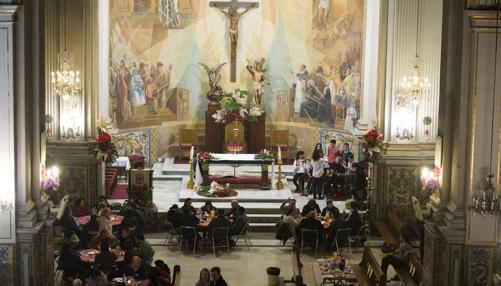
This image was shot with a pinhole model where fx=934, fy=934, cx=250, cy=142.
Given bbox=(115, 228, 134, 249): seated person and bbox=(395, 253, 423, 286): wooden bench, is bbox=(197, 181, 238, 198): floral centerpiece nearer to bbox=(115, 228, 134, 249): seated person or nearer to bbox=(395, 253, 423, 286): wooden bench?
bbox=(115, 228, 134, 249): seated person

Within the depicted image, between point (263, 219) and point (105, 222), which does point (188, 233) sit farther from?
point (263, 219)

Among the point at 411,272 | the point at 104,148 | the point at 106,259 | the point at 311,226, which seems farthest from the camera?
the point at 104,148

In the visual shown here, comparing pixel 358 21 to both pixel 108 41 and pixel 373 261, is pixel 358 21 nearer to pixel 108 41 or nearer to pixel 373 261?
pixel 108 41

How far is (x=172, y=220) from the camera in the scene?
66.9 ft

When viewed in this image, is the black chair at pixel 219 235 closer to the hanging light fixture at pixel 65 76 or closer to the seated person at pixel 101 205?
the seated person at pixel 101 205

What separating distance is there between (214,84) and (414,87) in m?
9.67

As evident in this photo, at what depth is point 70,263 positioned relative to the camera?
16625 mm

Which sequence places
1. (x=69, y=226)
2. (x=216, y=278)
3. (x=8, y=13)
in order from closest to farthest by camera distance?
(x=8, y=13), (x=216, y=278), (x=69, y=226)

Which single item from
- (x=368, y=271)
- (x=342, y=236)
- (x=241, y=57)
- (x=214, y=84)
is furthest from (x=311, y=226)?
(x=241, y=57)

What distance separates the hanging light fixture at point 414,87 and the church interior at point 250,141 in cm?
4

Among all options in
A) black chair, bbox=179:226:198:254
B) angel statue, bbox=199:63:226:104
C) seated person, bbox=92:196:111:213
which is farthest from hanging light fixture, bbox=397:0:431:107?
angel statue, bbox=199:63:226:104

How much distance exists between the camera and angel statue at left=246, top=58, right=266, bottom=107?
28938 millimetres

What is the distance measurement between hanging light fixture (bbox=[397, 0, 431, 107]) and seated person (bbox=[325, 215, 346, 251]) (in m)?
3.18

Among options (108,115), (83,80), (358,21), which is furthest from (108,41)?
(358,21)
